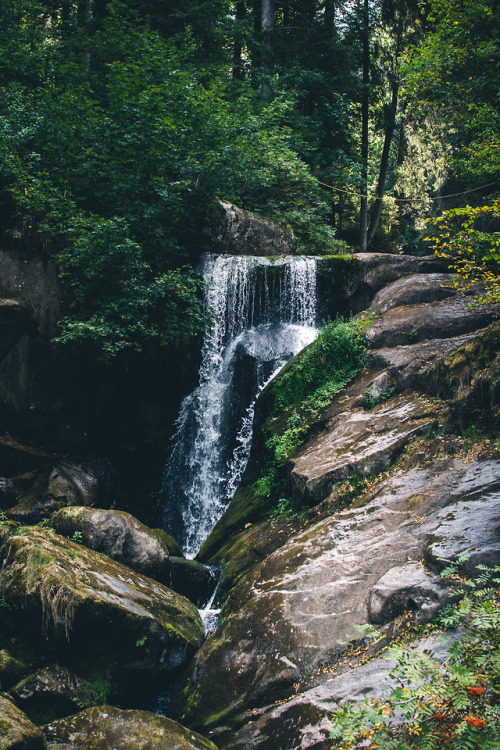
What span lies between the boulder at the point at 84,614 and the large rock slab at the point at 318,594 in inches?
25.0

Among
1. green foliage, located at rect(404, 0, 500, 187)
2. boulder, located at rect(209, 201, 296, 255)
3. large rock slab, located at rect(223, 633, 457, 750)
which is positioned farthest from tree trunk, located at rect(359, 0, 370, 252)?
large rock slab, located at rect(223, 633, 457, 750)

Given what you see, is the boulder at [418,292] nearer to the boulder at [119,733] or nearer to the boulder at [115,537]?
the boulder at [115,537]

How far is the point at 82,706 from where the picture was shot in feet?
17.9

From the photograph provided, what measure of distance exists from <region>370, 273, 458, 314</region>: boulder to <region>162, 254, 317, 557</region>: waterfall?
2.14 m

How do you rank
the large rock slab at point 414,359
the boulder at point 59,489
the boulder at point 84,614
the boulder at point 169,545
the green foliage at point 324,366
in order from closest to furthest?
the boulder at point 84,614 < the large rock slab at point 414,359 < the boulder at point 169,545 < the green foliage at point 324,366 < the boulder at point 59,489

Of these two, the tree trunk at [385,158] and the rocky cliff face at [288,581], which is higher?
the tree trunk at [385,158]

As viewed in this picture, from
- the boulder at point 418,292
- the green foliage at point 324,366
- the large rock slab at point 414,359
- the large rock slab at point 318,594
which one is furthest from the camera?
the boulder at point 418,292

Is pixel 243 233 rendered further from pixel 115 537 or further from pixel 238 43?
pixel 238 43

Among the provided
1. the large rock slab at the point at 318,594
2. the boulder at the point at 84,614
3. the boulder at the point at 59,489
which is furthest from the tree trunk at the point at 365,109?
the boulder at the point at 84,614

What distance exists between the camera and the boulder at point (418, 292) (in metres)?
10.9

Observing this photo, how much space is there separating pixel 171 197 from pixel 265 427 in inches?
235

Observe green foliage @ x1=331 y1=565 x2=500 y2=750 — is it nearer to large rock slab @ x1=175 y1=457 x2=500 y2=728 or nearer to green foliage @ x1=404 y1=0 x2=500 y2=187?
large rock slab @ x1=175 y1=457 x2=500 y2=728

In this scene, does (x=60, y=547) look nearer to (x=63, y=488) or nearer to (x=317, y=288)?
(x=63, y=488)

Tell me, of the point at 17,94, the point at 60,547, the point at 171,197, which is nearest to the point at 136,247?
the point at 171,197
